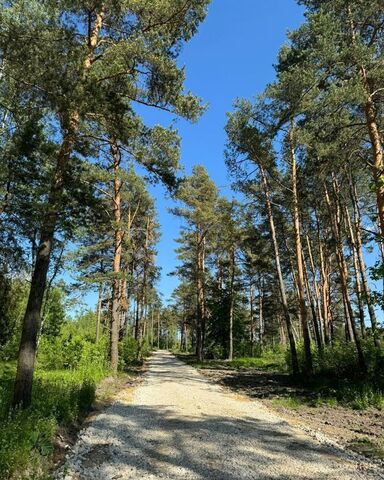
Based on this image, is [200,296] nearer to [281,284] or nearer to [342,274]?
[281,284]

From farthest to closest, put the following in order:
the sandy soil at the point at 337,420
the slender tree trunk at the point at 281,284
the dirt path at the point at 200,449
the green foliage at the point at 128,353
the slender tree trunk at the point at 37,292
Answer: the green foliage at the point at 128,353 < the slender tree trunk at the point at 281,284 < the slender tree trunk at the point at 37,292 < the sandy soil at the point at 337,420 < the dirt path at the point at 200,449

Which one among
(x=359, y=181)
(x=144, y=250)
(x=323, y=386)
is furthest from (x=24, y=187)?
(x=144, y=250)

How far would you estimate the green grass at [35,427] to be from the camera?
4465 millimetres

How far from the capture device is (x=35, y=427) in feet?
18.0

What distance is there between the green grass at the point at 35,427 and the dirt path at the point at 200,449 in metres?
0.45

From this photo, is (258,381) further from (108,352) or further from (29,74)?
(29,74)

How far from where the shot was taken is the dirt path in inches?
211

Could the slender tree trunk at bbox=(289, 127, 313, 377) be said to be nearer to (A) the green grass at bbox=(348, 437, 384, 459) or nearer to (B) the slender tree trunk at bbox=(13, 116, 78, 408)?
(A) the green grass at bbox=(348, 437, 384, 459)

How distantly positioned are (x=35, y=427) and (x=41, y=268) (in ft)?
11.5

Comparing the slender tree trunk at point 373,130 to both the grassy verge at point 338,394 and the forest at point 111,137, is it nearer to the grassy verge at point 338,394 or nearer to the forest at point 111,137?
the forest at point 111,137

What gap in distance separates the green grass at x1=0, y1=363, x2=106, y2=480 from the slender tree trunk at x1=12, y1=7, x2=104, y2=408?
41cm

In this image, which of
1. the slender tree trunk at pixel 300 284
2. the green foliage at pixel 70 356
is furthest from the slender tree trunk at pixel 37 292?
the slender tree trunk at pixel 300 284

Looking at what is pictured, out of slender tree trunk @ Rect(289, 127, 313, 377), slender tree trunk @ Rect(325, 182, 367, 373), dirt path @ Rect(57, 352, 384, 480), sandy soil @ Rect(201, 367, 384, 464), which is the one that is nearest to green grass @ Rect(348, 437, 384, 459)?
sandy soil @ Rect(201, 367, 384, 464)

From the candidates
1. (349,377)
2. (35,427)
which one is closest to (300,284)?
(349,377)
